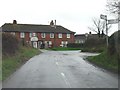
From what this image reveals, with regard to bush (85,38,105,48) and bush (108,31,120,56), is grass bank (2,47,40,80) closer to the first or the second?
bush (108,31,120,56)

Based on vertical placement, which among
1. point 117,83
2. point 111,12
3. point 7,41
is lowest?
point 117,83

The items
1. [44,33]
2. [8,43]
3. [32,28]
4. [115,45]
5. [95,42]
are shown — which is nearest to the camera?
[115,45]

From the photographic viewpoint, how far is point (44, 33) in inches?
4220

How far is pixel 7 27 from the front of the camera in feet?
340

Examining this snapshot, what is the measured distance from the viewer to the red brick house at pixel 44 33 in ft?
342

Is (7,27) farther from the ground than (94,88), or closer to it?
farther from the ground

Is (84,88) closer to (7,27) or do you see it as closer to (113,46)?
(113,46)

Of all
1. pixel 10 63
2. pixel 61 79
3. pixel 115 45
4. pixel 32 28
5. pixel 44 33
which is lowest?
pixel 61 79

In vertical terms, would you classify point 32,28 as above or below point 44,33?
above

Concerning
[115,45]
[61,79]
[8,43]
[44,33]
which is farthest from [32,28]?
[61,79]

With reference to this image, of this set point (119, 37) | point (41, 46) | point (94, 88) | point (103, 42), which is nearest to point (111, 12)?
point (119, 37)

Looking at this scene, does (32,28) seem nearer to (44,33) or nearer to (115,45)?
(44,33)

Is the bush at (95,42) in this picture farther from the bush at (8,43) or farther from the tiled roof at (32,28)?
the tiled roof at (32,28)

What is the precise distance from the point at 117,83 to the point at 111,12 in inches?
463
